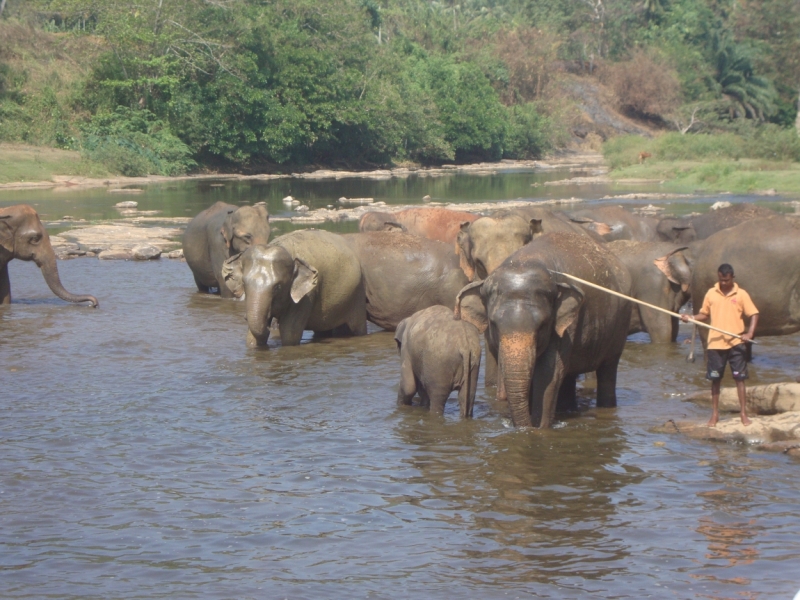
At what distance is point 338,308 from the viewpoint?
42.6ft

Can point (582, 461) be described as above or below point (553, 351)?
below

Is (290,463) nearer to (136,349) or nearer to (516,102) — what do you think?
(136,349)

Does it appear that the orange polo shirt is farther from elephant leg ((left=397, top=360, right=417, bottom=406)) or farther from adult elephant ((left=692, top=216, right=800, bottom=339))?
elephant leg ((left=397, top=360, right=417, bottom=406))

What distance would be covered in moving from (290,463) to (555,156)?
68.7 m

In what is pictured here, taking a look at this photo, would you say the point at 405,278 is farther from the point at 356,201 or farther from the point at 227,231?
the point at 356,201

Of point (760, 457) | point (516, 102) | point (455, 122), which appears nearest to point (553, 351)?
point (760, 457)

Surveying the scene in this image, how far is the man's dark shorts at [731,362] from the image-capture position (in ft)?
28.3

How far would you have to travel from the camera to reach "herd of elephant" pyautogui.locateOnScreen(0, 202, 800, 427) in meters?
8.24

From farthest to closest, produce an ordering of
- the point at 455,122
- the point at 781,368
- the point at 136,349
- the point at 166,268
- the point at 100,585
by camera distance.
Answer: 1. the point at 455,122
2. the point at 166,268
3. the point at 136,349
4. the point at 781,368
5. the point at 100,585

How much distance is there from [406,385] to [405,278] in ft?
13.3

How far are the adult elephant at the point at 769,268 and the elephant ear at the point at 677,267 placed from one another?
1.10m

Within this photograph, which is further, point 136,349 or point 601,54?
point 601,54

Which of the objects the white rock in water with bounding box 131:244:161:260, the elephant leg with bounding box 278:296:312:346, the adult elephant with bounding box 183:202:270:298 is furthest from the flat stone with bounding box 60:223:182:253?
the elephant leg with bounding box 278:296:312:346

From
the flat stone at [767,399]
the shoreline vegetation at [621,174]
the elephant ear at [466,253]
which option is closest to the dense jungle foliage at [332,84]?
the shoreline vegetation at [621,174]
